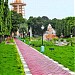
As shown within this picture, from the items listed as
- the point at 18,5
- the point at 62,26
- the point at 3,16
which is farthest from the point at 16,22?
the point at 3,16

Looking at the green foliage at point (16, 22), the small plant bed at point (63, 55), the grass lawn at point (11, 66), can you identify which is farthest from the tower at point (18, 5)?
the grass lawn at point (11, 66)

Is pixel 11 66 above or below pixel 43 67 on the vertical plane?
above

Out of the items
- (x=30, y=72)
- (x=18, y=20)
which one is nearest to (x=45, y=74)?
(x=30, y=72)

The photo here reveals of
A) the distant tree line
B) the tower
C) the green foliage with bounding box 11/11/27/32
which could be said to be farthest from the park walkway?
the tower

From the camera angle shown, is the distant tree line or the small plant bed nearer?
the small plant bed

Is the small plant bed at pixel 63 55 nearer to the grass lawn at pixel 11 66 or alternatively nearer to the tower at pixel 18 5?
the grass lawn at pixel 11 66

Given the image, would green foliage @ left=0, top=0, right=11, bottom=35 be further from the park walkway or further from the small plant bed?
the park walkway

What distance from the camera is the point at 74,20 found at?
77.6 metres

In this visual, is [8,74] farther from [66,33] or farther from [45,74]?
[66,33]

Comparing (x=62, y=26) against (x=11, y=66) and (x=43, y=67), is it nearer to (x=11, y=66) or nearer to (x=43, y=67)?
(x=43, y=67)

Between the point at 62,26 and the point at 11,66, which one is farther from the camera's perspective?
the point at 62,26

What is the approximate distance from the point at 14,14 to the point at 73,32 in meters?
23.6

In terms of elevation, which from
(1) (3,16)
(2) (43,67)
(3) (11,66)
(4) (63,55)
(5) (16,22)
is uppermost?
(1) (3,16)

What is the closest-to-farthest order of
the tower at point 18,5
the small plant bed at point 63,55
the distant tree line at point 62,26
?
the small plant bed at point 63,55 → the distant tree line at point 62,26 → the tower at point 18,5
